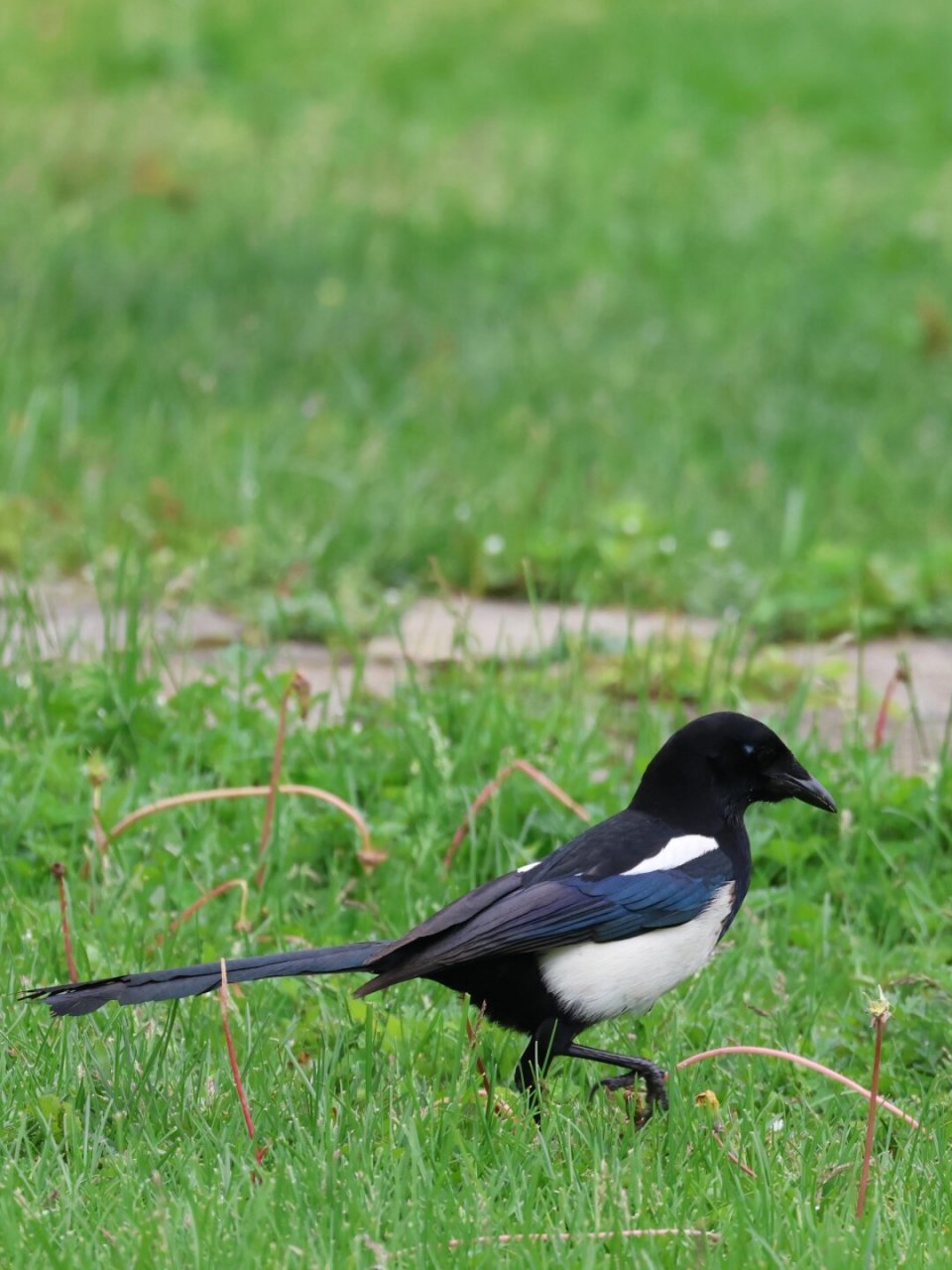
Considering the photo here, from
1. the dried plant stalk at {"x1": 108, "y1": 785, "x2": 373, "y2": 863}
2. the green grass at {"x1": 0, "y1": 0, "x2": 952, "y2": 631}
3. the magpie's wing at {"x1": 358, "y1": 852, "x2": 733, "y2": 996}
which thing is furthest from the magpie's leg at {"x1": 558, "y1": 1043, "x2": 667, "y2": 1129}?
the green grass at {"x1": 0, "y1": 0, "x2": 952, "y2": 631}

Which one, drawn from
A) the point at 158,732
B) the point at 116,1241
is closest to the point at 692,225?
the point at 158,732

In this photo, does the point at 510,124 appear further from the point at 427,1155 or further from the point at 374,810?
the point at 427,1155

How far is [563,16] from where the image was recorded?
53.4ft

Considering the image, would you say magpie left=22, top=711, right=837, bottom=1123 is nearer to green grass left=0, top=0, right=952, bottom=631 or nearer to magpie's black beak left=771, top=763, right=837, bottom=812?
magpie's black beak left=771, top=763, right=837, bottom=812

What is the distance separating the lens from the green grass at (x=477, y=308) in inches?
227

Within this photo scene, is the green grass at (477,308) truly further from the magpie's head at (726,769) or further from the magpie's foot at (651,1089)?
the magpie's foot at (651,1089)

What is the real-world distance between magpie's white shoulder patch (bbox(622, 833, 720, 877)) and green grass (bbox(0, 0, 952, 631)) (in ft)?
6.50

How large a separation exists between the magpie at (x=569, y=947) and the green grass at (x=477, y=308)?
1.94 meters

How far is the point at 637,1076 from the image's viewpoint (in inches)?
116

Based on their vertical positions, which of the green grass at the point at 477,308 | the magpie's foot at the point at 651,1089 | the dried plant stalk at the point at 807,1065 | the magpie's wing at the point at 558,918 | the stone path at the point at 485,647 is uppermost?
the green grass at the point at 477,308

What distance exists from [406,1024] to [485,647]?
2.10m

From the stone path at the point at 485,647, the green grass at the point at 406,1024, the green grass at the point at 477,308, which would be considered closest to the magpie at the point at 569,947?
the green grass at the point at 406,1024

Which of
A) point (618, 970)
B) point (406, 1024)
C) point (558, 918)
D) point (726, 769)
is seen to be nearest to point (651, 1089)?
point (618, 970)

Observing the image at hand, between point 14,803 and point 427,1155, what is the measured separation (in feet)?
5.25
